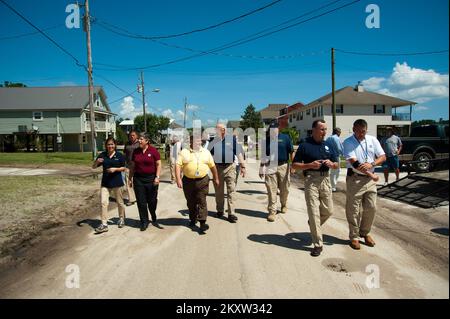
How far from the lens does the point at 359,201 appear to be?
4.91 metres

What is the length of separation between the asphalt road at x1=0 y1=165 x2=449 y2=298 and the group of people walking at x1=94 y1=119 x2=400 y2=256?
0.37 m

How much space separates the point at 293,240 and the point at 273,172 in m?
1.83

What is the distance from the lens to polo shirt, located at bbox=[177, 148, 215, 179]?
591 cm

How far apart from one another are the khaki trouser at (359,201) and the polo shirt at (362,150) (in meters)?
0.25

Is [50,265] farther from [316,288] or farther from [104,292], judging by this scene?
[316,288]

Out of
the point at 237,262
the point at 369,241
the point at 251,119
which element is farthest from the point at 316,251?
the point at 251,119

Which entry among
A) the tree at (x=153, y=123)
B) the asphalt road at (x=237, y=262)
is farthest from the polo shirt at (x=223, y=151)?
the tree at (x=153, y=123)

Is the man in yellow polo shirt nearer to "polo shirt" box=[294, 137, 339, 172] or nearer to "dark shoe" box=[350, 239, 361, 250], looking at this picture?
"polo shirt" box=[294, 137, 339, 172]

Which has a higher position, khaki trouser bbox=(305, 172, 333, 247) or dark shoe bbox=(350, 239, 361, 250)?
khaki trouser bbox=(305, 172, 333, 247)

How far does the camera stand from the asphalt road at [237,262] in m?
3.57

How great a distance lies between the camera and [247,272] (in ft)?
13.3

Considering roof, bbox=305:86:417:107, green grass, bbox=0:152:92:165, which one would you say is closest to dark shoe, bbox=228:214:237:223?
green grass, bbox=0:152:92:165

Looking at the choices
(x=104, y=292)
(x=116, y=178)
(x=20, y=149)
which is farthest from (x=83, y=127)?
(x=104, y=292)

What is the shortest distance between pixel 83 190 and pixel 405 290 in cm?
1037
